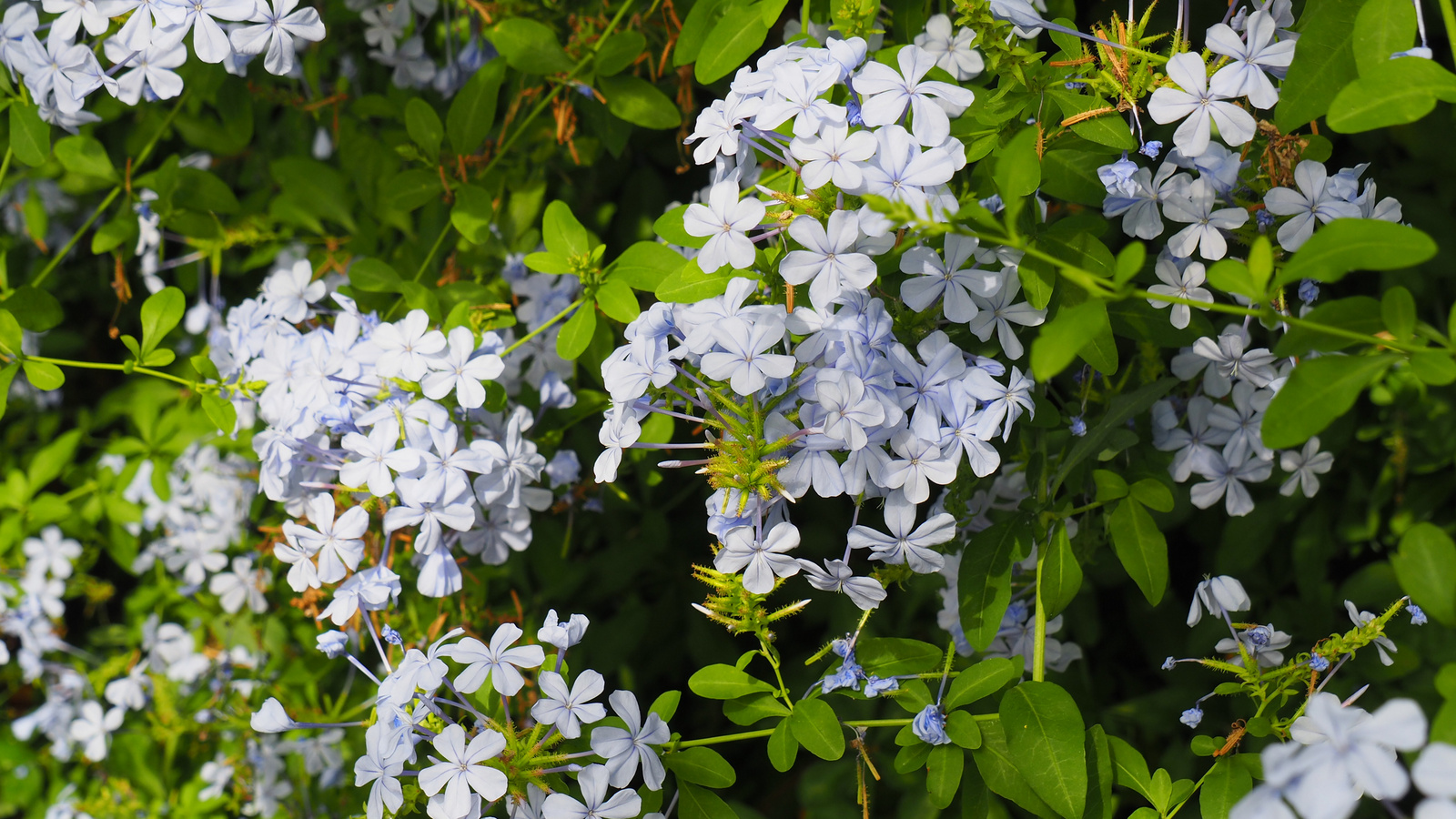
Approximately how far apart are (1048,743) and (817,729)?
0.84 feet

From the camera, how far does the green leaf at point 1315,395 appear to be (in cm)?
82

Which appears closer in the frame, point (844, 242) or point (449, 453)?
point (844, 242)

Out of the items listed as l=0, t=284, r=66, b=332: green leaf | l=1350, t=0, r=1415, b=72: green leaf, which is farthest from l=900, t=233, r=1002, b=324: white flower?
l=0, t=284, r=66, b=332: green leaf

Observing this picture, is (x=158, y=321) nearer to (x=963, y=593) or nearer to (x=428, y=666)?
(x=428, y=666)

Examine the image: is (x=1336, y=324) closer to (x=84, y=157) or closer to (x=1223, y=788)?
(x=1223, y=788)

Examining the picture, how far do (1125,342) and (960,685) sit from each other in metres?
0.72

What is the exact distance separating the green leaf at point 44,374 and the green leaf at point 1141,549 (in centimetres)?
148

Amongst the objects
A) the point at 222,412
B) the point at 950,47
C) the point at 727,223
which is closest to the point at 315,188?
the point at 222,412

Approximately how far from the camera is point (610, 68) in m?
1.45

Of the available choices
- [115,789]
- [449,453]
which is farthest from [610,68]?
[115,789]

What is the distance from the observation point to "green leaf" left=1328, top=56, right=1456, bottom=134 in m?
0.89

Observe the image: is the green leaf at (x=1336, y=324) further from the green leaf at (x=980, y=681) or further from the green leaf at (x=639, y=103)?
the green leaf at (x=639, y=103)

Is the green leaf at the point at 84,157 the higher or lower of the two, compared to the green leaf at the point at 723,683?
higher

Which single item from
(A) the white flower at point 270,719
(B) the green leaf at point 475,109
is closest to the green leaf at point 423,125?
(B) the green leaf at point 475,109
